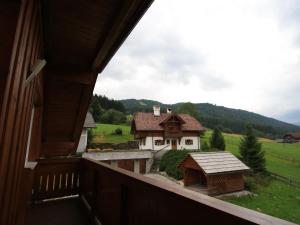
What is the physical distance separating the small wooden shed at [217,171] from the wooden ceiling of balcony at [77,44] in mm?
10925

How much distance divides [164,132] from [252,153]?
380 inches

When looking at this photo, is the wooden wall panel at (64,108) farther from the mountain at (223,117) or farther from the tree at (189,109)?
the mountain at (223,117)

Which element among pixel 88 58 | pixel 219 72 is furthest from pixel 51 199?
pixel 219 72

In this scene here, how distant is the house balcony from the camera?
2.93 feet

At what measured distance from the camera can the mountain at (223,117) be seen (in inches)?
2436

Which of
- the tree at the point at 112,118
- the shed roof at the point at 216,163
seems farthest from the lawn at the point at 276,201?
the tree at the point at 112,118

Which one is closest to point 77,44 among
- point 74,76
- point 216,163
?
point 74,76

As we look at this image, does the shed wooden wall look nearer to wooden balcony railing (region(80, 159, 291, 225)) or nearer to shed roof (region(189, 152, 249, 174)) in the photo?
shed roof (region(189, 152, 249, 174))

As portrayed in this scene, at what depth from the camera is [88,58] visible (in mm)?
2910

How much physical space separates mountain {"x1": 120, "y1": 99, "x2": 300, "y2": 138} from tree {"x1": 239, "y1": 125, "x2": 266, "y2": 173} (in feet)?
118

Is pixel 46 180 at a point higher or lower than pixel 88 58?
lower

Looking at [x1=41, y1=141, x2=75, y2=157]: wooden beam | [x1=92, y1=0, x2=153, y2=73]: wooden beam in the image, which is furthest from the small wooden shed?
[x1=92, y1=0, x2=153, y2=73]: wooden beam

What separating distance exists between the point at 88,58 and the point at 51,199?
2.99m

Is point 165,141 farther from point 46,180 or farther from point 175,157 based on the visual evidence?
point 46,180
